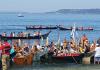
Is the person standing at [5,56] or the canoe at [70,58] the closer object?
the person standing at [5,56]

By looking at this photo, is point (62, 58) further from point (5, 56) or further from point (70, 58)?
point (5, 56)

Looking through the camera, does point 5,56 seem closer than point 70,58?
Yes

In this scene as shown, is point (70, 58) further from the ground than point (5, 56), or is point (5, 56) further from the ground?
point (5, 56)

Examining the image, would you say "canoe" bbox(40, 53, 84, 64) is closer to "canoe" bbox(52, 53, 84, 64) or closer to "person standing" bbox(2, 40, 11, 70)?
"canoe" bbox(52, 53, 84, 64)

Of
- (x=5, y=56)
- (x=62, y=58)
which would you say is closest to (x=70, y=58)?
(x=62, y=58)

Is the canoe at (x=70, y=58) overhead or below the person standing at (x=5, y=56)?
below

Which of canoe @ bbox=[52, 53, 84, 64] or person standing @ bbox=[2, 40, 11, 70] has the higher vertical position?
person standing @ bbox=[2, 40, 11, 70]

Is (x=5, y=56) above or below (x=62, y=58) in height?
above

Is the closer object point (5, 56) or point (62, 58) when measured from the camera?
point (5, 56)

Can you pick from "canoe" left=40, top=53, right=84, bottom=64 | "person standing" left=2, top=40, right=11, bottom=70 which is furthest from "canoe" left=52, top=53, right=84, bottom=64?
"person standing" left=2, top=40, right=11, bottom=70

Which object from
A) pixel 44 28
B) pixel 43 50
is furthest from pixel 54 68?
pixel 44 28

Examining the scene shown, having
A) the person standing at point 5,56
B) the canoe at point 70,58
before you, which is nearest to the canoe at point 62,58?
the canoe at point 70,58

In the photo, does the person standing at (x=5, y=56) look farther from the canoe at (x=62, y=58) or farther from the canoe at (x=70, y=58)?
the canoe at (x=70, y=58)

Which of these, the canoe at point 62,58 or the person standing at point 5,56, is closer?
the person standing at point 5,56
